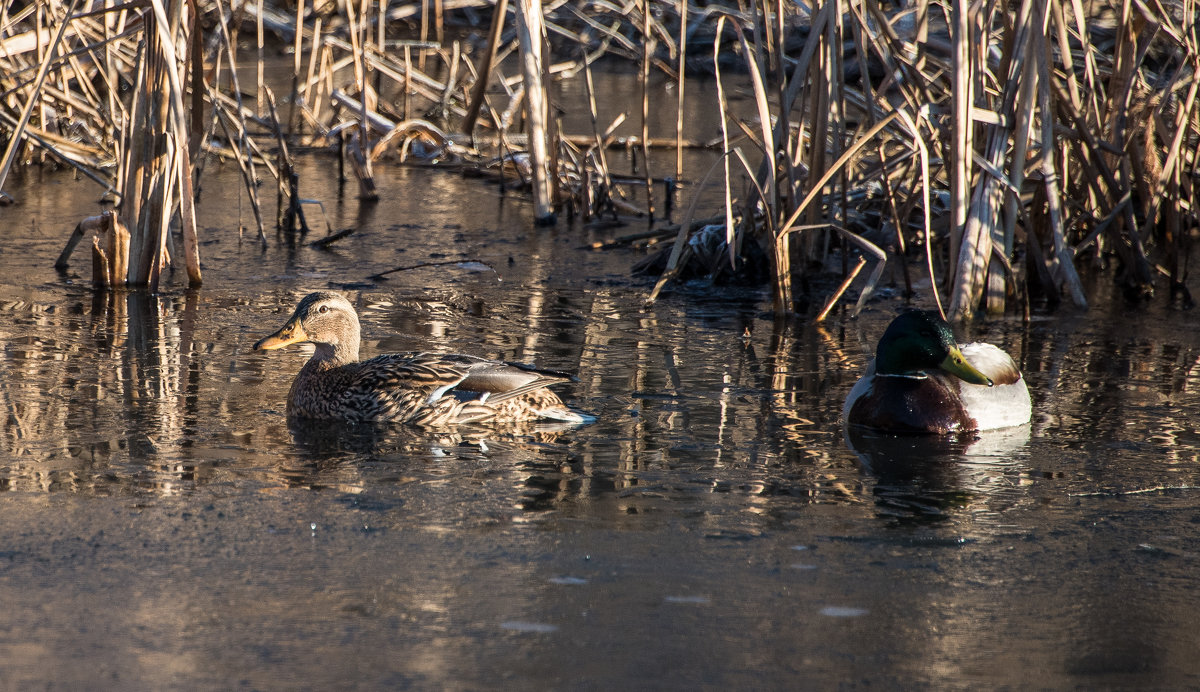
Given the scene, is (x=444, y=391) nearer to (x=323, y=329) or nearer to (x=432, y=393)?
(x=432, y=393)

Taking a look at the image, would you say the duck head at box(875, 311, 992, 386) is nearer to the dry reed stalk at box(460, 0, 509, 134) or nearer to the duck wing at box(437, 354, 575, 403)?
the duck wing at box(437, 354, 575, 403)

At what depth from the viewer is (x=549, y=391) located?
600cm

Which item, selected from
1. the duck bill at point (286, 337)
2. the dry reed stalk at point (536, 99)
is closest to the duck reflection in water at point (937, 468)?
the duck bill at point (286, 337)

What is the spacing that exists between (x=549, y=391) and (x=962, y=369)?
5.57ft

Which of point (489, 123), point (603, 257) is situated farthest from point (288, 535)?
point (489, 123)

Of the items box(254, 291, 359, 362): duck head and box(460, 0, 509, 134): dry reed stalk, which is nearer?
box(254, 291, 359, 362): duck head

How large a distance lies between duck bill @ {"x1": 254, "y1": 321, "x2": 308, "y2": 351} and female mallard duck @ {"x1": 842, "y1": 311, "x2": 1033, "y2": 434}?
7.59 feet

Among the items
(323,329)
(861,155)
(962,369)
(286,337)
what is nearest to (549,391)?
(323,329)

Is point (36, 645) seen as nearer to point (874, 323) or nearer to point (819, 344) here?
point (819, 344)

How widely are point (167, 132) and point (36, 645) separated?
4420 mm

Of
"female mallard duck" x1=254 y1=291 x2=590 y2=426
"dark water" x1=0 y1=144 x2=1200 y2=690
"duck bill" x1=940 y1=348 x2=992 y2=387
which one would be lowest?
"dark water" x1=0 y1=144 x2=1200 y2=690

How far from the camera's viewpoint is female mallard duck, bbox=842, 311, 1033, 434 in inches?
235

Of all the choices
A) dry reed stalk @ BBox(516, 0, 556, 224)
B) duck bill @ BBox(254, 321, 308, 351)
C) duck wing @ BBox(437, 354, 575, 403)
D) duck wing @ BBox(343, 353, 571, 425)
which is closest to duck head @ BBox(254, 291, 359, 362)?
duck bill @ BBox(254, 321, 308, 351)

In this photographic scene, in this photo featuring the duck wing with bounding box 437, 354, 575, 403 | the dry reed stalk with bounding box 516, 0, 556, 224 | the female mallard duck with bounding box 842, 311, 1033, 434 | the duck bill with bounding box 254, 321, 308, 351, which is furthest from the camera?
the dry reed stalk with bounding box 516, 0, 556, 224
